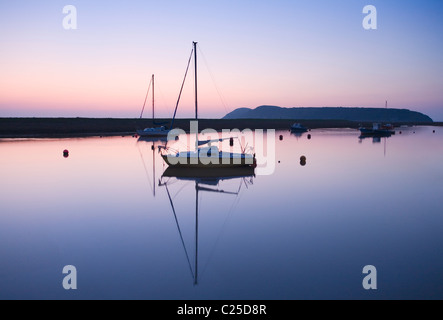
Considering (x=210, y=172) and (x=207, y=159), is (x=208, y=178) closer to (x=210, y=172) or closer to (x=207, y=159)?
(x=207, y=159)

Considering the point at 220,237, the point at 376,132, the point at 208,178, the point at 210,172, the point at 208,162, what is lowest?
the point at 220,237

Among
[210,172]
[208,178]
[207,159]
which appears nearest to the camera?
[208,178]

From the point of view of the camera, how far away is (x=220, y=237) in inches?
500

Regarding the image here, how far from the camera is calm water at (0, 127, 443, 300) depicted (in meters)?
8.90

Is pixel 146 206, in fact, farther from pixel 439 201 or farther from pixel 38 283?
pixel 439 201

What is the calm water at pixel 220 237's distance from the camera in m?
8.90

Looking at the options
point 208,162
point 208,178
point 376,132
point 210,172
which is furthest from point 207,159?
point 376,132

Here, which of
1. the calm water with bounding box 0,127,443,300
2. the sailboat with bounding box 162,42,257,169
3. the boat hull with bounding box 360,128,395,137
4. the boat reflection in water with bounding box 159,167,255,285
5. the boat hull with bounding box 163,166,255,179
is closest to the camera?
the calm water with bounding box 0,127,443,300

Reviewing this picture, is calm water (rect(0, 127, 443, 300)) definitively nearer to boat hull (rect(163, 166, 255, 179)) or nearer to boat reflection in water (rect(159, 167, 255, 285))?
boat reflection in water (rect(159, 167, 255, 285))

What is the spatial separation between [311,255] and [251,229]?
10.3 ft

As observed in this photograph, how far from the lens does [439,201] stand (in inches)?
725

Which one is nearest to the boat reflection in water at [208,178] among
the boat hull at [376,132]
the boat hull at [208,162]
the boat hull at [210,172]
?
the boat hull at [210,172]

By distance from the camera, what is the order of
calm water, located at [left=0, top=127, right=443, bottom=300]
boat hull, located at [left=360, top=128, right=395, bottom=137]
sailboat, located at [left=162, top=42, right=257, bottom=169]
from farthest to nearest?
boat hull, located at [left=360, top=128, right=395, bottom=137] → sailboat, located at [left=162, top=42, right=257, bottom=169] → calm water, located at [left=0, top=127, right=443, bottom=300]

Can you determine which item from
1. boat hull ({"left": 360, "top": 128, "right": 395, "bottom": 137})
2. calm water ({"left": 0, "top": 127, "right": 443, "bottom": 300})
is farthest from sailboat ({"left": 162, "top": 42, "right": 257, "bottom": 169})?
boat hull ({"left": 360, "top": 128, "right": 395, "bottom": 137})
